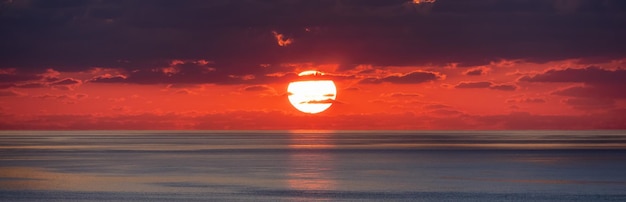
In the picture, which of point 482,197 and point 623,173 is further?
point 623,173

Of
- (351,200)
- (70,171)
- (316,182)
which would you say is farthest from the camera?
(70,171)

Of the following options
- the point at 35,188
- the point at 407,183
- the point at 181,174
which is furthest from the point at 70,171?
the point at 407,183

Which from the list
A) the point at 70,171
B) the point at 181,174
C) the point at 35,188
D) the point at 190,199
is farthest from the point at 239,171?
the point at 190,199

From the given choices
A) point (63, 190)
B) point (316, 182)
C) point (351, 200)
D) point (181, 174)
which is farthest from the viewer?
point (181, 174)

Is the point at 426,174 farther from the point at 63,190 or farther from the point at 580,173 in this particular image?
the point at 63,190

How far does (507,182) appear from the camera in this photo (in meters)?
41.2

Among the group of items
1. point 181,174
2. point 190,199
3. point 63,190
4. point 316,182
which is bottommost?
point 190,199

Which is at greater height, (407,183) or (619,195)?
(407,183)

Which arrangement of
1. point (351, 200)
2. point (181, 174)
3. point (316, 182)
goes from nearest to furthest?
point (351, 200) → point (316, 182) → point (181, 174)

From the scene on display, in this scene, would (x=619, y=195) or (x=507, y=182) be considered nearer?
(x=619, y=195)

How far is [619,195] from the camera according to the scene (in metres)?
34.3

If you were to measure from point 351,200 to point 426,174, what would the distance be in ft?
51.0

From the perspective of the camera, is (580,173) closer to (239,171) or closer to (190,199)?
(239,171)

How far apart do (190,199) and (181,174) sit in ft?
45.5
